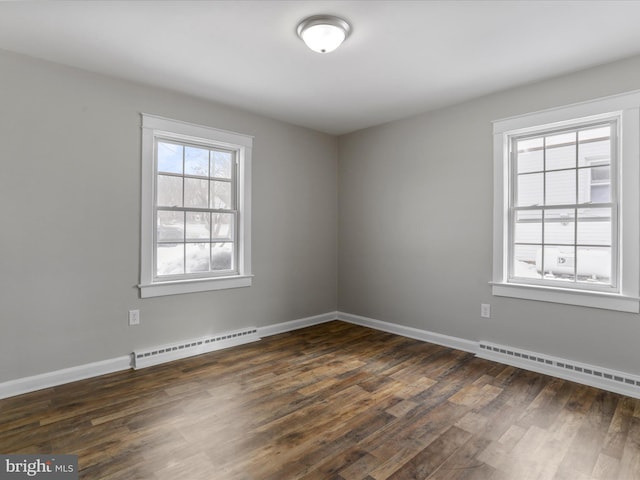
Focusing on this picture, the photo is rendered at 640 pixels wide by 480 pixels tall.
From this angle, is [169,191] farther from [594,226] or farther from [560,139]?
[594,226]

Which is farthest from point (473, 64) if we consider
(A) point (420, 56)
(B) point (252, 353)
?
(B) point (252, 353)

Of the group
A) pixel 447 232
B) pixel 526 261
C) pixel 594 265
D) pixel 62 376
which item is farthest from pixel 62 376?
pixel 594 265

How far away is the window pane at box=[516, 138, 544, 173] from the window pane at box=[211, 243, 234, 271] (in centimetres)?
313

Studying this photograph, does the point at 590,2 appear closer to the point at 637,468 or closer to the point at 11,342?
the point at 637,468

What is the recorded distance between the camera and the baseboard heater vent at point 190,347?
3.26 metres

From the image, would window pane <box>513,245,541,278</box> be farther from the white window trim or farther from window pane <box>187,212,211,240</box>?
window pane <box>187,212,211,240</box>

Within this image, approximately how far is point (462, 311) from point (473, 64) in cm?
238

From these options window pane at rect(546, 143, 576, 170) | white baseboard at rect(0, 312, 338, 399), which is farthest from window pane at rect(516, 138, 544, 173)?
white baseboard at rect(0, 312, 338, 399)

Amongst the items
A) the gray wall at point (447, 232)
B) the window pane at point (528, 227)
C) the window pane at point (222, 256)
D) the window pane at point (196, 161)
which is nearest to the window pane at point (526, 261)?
the window pane at point (528, 227)

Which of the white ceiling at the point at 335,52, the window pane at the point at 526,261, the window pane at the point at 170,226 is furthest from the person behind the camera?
the window pane at the point at 170,226

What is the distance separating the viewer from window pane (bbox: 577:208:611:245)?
2.93 metres

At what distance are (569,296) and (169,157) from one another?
3.92 metres

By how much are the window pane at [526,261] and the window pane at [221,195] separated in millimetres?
3042

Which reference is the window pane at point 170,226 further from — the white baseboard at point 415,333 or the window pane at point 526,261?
the window pane at point 526,261
